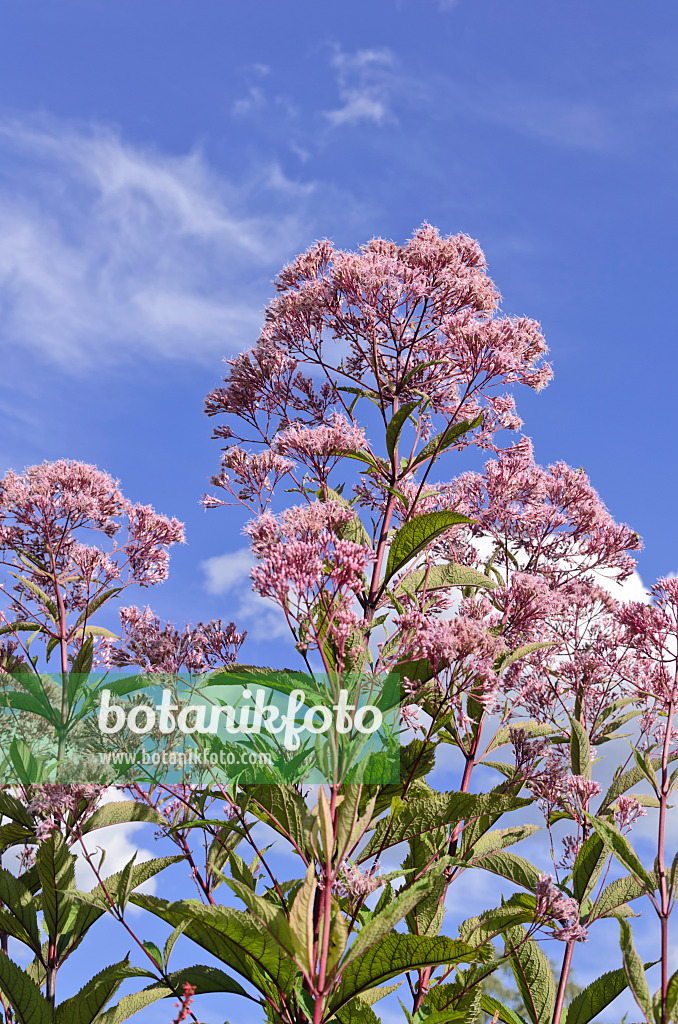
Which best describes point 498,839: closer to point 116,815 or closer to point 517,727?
point 517,727

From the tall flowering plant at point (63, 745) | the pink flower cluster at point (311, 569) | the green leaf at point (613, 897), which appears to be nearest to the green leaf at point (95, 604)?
the tall flowering plant at point (63, 745)

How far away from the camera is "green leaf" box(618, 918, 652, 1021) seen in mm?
4141

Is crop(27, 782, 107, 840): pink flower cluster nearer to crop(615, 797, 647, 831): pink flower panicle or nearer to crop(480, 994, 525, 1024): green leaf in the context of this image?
crop(480, 994, 525, 1024): green leaf

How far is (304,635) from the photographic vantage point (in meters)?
3.53

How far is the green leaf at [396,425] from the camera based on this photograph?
419cm

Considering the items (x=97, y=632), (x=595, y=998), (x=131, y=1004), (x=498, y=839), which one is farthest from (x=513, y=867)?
(x=97, y=632)

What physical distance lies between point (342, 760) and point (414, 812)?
69cm

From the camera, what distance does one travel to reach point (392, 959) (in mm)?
3141

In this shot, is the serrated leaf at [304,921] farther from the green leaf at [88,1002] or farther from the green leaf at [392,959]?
the green leaf at [88,1002]

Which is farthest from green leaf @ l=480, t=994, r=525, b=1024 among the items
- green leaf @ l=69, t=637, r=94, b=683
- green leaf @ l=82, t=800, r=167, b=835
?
green leaf @ l=69, t=637, r=94, b=683

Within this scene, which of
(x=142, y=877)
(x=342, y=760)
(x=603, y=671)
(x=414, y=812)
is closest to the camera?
(x=342, y=760)

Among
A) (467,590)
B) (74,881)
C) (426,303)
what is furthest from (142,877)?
(426,303)

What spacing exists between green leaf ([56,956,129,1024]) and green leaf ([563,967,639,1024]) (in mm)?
2456

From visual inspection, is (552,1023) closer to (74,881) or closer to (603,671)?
(603,671)
